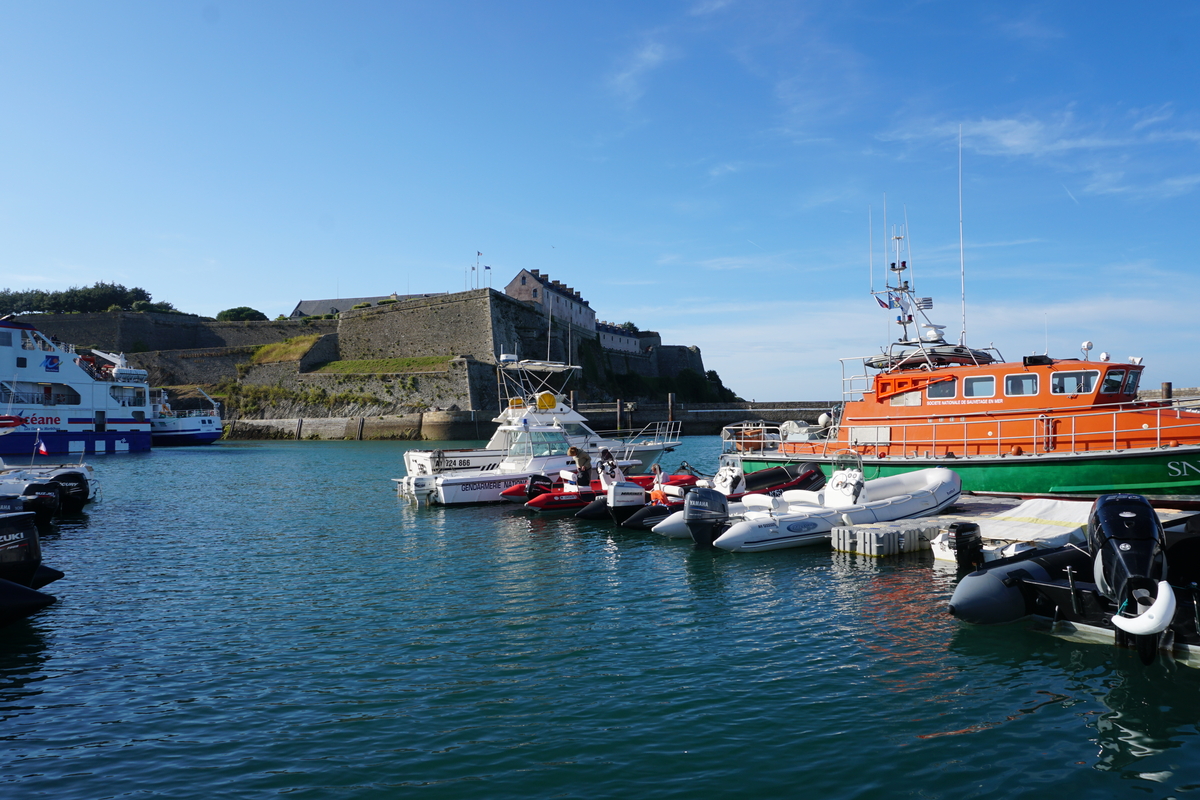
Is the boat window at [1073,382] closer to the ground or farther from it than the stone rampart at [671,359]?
closer to the ground

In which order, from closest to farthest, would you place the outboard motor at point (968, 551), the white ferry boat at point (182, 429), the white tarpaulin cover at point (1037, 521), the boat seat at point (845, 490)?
1. the outboard motor at point (968, 551)
2. the white tarpaulin cover at point (1037, 521)
3. the boat seat at point (845, 490)
4. the white ferry boat at point (182, 429)

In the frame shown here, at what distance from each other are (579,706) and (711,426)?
56.0m

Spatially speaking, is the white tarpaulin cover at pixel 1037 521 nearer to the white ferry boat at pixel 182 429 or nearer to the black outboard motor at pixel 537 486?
the black outboard motor at pixel 537 486

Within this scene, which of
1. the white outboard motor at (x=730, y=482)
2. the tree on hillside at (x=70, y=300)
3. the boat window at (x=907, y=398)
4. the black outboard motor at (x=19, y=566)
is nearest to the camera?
the black outboard motor at (x=19, y=566)

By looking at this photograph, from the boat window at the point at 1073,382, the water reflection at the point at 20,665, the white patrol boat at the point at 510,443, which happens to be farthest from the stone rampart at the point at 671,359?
the water reflection at the point at 20,665

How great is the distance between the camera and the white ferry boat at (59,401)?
1533 inches

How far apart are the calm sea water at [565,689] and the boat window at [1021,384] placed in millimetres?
5990

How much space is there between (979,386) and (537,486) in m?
10.2

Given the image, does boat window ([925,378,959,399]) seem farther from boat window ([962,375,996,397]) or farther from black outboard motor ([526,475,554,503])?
black outboard motor ([526,475,554,503])

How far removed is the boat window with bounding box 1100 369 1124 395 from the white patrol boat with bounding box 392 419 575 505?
1204 cm

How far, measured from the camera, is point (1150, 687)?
6.57 m

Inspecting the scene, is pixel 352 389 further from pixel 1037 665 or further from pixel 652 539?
pixel 1037 665

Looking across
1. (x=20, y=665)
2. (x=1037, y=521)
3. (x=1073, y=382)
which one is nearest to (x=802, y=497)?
(x=1037, y=521)

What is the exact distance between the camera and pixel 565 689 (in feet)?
22.7
